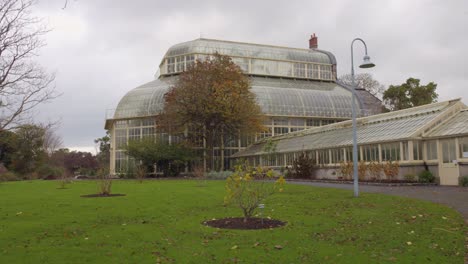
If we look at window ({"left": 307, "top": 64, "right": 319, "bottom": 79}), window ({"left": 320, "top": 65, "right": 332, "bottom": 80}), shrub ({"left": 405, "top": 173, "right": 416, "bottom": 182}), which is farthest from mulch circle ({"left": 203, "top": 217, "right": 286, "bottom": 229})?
window ({"left": 320, "top": 65, "right": 332, "bottom": 80})

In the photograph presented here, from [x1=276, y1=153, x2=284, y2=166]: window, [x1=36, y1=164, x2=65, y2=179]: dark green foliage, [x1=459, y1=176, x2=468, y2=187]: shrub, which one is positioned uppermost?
[x1=276, y1=153, x2=284, y2=166]: window

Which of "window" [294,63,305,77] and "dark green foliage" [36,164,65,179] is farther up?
"window" [294,63,305,77]

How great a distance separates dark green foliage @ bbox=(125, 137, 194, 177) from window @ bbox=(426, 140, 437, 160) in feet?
82.5

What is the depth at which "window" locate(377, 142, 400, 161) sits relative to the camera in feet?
84.7

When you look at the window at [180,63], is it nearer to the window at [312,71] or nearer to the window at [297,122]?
the window at [297,122]

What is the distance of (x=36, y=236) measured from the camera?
878 cm

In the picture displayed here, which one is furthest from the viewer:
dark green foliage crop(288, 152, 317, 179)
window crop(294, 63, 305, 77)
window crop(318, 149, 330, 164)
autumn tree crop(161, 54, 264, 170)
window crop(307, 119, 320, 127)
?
window crop(294, 63, 305, 77)

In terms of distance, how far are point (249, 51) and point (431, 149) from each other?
37822mm

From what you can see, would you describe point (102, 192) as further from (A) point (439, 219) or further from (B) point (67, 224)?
(A) point (439, 219)

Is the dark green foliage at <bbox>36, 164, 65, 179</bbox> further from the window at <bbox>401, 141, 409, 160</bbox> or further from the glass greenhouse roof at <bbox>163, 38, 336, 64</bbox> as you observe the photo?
the window at <bbox>401, 141, 409, 160</bbox>

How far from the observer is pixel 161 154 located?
1713 inches

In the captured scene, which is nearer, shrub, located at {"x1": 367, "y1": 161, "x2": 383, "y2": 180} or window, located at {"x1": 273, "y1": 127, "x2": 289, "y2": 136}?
shrub, located at {"x1": 367, "y1": 161, "x2": 383, "y2": 180}

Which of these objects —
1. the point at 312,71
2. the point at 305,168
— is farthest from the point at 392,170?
the point at 312,71

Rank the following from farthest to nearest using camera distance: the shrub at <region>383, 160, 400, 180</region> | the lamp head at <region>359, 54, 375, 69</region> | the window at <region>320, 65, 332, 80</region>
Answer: the window at <region>320, 65, 332, 80</region>, the shrub at <region>383, 160, 400, 180</region>, the lamp head at <region>359, 54, 375, 69</region>
